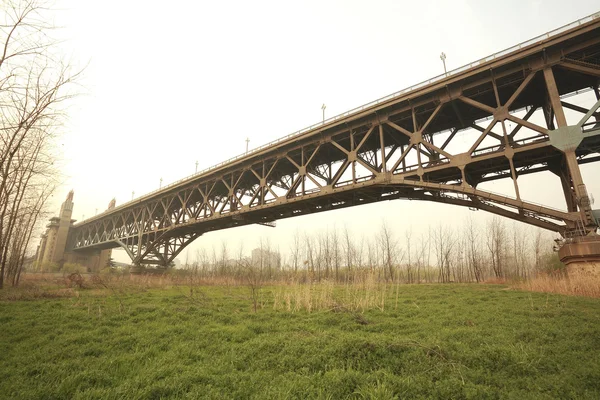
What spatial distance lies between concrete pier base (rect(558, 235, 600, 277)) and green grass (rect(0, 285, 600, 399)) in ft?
12.1

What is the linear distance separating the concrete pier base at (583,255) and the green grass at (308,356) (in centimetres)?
367

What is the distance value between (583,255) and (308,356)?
43.8 feet

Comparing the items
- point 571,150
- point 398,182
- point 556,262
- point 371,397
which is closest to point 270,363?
point 371,397

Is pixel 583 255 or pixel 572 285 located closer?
pixel 583 255

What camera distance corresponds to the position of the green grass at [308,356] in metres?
4.24

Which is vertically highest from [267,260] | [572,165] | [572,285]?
[572,165]

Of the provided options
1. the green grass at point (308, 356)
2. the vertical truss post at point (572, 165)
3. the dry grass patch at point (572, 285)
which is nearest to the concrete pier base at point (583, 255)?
the dry grass patch at point (572, 285)

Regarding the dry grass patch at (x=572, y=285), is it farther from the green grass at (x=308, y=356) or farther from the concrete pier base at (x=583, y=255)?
the green grass at (x=308, y=356)

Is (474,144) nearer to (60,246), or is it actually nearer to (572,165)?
(572,165)

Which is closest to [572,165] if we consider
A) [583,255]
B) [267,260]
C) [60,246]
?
[583,255]

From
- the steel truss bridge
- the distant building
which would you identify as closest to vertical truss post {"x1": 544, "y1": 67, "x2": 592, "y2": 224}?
the steel truss bridge

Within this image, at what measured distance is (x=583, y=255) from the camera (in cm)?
1177

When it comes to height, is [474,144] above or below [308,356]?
above

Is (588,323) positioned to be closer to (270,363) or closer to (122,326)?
(270,363)
